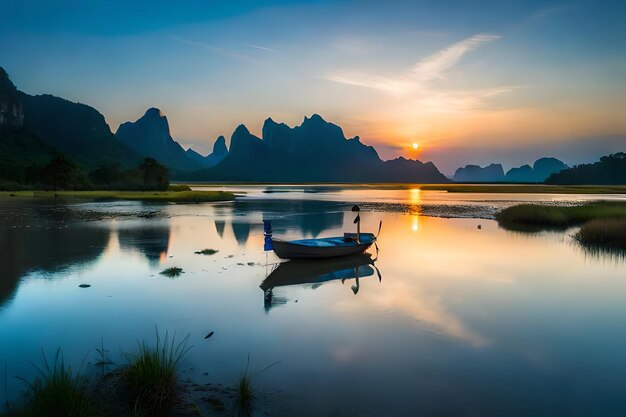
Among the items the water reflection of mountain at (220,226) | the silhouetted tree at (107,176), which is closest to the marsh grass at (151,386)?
the water reflection of mountain at (220,226)

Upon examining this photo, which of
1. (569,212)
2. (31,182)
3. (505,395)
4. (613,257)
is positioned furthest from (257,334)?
(31,182)

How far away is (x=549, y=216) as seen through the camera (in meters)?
46.9

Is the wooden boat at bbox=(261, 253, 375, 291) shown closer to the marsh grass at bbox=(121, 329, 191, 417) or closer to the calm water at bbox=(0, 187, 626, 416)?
the calm water at bbox=(0, 187, 626, 416)

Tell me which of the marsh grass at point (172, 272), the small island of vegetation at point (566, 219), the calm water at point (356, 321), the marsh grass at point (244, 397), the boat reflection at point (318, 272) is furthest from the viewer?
the small island of vegetation at point (566, 219)

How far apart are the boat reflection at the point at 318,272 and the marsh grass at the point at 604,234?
1999 centimetres

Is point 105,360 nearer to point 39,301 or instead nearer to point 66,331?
point 66,331

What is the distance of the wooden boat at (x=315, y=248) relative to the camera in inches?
942

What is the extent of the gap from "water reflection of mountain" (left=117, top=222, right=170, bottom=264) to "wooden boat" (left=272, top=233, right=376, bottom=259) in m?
7.71

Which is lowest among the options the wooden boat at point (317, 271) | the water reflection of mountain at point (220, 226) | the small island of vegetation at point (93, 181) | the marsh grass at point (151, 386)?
the wooden boat at point (317, 271)

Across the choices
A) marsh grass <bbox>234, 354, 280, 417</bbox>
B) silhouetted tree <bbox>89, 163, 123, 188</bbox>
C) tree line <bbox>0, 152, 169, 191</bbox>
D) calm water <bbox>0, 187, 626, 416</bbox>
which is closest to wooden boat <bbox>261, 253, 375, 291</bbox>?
calm water <bbox>0, 187, 626, 416</bbox>

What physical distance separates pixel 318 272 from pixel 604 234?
26484 millimetres

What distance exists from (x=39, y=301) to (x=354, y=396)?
13621mm

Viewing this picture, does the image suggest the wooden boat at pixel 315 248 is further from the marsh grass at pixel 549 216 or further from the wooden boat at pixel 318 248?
the marsh grass at pixel 549 216

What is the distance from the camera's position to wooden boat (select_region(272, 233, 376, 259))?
2392cm
